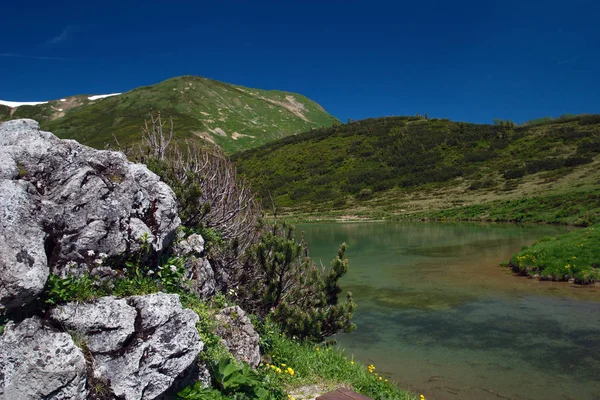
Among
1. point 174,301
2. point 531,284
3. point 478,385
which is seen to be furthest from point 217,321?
point 531,284

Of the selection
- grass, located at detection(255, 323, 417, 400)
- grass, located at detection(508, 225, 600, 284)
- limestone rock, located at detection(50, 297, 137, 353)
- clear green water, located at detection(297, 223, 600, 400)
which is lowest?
clear green water, located at detection(297, 223, 600, 400)

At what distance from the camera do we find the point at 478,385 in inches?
381

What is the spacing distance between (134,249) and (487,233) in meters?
39.8

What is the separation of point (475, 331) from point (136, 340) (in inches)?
467

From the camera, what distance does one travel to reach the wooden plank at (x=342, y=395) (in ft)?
20.0

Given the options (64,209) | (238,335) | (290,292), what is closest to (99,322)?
(64,209)

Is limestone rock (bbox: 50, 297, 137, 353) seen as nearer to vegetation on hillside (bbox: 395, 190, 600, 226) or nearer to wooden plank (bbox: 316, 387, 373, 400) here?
wooden plank (bbox: 316, 387, 373, 400)

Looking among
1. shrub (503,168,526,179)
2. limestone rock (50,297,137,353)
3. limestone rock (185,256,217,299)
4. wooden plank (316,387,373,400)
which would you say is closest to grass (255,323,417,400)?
wooden plank (316,387,373,400)

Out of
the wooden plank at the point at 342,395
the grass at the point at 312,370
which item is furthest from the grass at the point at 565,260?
the wooden plank at the point at 342,395

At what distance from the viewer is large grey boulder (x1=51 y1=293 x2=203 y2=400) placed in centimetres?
439

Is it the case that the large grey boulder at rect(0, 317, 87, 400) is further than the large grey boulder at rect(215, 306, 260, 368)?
No

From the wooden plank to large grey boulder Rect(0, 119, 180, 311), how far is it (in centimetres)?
325

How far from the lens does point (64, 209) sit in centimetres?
493

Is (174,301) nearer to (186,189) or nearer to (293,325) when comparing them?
(186,189)
